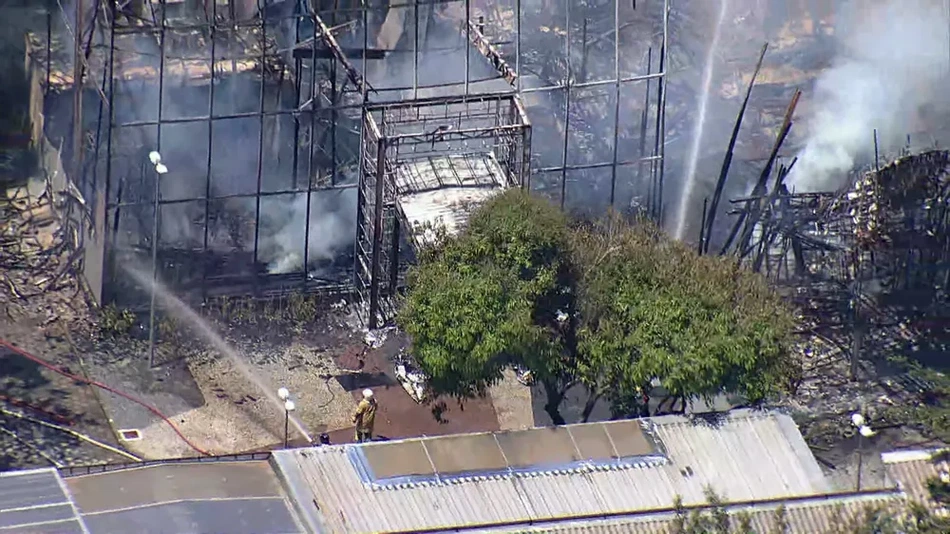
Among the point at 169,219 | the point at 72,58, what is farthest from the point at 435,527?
the point at 72,58

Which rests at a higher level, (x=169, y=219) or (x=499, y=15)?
(x=499, y=15)

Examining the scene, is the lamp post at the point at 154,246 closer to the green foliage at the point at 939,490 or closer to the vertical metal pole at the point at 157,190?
the vertical metal pole at the point at 157,190

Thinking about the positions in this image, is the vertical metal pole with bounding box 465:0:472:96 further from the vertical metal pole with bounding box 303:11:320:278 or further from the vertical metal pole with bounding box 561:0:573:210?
the vertical metal pole with bounding box 303:11:320:278

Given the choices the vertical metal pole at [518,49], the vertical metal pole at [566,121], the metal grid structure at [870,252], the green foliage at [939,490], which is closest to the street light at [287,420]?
the vertical metal pole at [566,121]

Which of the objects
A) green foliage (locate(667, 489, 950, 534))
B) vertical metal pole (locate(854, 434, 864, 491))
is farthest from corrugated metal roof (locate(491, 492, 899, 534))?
vertical metal pole (locate(854, 434, 864, 491))

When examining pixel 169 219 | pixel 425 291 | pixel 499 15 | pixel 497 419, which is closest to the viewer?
pixel 425 291

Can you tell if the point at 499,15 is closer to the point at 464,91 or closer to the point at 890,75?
the point at 464,91

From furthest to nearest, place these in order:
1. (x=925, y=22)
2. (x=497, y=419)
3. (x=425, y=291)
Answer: (x=925, y=22) → (x=497, y=419) → (x=425, y=291)

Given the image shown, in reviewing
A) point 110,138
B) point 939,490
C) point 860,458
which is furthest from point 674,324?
point 110,138
